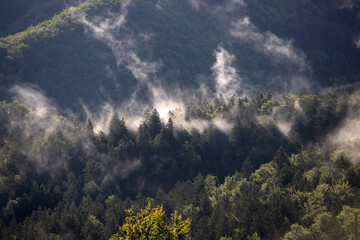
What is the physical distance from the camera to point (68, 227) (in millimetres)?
167250

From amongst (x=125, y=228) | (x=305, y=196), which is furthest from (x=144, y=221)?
(x=305, y=196)

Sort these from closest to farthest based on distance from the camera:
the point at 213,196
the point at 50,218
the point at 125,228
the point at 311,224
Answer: the point at 125,228
the point at 311,224
the point at 50,218
the point at 213,196

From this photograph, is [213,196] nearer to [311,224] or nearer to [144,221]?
[311,224]

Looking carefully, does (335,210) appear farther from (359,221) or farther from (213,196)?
Result: (213,196)

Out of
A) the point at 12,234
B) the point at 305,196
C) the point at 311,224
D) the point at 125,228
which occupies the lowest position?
the point at 12,234

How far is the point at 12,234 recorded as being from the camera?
6191 inches

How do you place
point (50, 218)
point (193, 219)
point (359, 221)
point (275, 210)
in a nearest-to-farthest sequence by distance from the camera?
point (359, 221) → point (275, 210) → point (193, 219) → point (50, 218)

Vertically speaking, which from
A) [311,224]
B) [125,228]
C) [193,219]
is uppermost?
[311,224]

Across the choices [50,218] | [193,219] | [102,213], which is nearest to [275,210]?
[193,219]

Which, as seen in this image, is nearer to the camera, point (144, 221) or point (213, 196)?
point (144, 221)

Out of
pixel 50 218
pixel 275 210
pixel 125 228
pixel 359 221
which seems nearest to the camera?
pixel 125 228

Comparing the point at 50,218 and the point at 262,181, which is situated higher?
the point at 262,181

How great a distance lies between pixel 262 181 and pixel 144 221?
137 meters

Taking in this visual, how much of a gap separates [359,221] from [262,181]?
62384 millimetres
